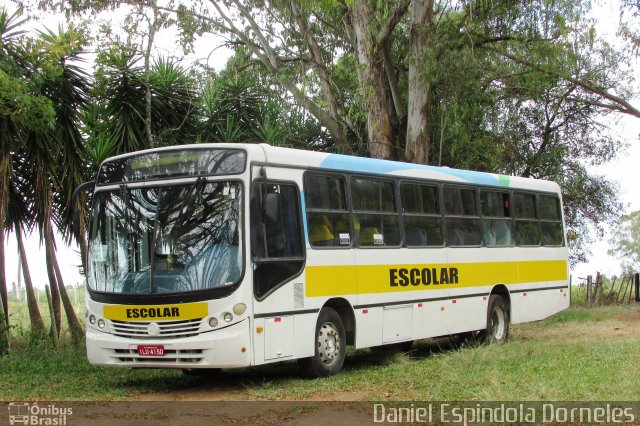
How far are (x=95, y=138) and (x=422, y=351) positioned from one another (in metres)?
7.85

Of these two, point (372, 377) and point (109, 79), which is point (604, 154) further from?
point (372, 377)

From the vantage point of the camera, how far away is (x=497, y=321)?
15.7 metres

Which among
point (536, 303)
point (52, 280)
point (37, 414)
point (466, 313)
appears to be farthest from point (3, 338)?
point (536, 303)

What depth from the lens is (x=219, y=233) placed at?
33.6 ft

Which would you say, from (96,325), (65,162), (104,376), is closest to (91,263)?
(96,325)

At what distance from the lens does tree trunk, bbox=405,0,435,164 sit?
2027 cm

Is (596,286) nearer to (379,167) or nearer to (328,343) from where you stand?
(379,167)

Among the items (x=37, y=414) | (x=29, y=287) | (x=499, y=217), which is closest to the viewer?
(x=37, y=414)

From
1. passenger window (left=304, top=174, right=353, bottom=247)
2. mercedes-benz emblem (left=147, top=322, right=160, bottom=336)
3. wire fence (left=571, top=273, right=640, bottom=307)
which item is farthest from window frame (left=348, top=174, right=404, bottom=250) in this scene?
wire fence (left=571, top=273, right=640, bottom=307)

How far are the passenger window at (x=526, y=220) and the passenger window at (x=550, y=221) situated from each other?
0.86 feet

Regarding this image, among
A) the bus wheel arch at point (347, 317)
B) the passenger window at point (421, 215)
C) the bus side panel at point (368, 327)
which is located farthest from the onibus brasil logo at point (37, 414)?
the passenger window at point (421, 215)

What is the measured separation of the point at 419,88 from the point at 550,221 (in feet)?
15.8

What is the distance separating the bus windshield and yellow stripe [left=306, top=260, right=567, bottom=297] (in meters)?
1.37

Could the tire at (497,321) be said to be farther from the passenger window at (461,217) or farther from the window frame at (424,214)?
the window frame at (424,214)
